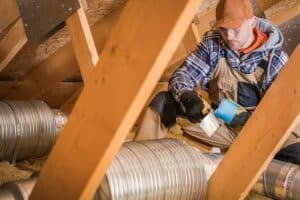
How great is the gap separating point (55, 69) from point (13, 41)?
0.61 meters

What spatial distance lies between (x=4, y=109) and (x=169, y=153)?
3.31ft

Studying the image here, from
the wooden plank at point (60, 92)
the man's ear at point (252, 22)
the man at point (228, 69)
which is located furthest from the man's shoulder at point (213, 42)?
the wooden plank at point (60, 92)

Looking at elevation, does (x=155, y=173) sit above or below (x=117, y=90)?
below

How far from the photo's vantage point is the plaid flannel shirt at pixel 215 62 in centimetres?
230

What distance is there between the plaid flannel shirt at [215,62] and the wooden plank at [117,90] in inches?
47.4

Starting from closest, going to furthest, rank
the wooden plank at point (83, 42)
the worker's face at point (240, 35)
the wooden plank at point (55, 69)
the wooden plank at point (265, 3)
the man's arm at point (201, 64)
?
the wooden plank at point (83, 42) < the worker's face at point (240, 35) < the man's arm at point (201, 64) < the wooden plank at point (55, 69) < the wooden plank at point (265, 3)

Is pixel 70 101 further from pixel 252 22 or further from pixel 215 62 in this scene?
pixel 252 22

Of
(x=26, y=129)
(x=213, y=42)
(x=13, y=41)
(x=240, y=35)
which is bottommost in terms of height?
(x=26, y=129)

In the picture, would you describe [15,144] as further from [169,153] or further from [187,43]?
[187,43]

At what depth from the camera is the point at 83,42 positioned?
208 cm

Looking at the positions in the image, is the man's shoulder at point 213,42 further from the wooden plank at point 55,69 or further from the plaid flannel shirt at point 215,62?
the wooden plank at point 55,69

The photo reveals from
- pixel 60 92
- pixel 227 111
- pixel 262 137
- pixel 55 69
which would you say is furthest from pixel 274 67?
pixel 60 92

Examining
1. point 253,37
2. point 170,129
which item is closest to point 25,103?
point 170,129

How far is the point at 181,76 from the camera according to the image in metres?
2.44
